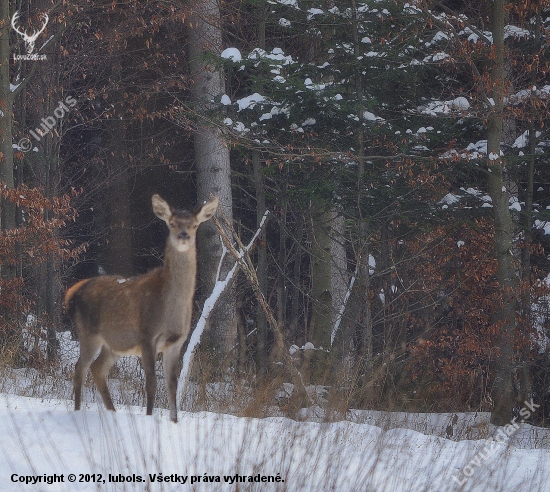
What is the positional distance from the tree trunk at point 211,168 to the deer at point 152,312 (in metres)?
7.41

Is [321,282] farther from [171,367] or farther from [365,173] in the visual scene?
[171,367]

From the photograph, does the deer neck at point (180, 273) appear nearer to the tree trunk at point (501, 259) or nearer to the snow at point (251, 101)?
the snow at point (251, 101)

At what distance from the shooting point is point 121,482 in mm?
5422

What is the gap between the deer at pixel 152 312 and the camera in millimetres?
7105

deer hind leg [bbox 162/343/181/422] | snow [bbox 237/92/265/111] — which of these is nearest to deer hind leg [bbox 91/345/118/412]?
deer hind leg [bbox 162/343/181/422]

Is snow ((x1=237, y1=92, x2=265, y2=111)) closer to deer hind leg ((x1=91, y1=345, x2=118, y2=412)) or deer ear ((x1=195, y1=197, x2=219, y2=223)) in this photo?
deer ear ((x1=195, y1=197, x2=219, y2=223))

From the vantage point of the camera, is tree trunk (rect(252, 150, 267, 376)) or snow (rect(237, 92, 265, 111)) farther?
tree trunk (rect(252, 150, 267, 376))

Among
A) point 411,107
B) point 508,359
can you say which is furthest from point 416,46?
point 508,359

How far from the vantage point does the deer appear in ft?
23.3

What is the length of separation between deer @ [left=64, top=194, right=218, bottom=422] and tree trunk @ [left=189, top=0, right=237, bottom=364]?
7.41m

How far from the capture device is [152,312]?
7.13 meters

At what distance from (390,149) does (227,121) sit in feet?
7.76

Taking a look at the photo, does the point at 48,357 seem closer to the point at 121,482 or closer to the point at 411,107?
the point at 411,107

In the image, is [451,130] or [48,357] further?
[48,357]
